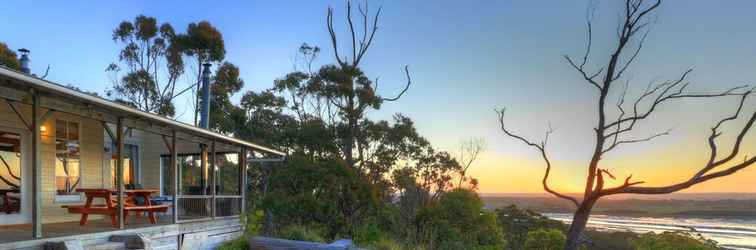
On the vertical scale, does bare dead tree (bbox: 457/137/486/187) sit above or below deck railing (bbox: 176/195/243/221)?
above

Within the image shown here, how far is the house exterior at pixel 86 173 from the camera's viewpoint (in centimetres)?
676

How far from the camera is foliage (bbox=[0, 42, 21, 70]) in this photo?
73.0ft

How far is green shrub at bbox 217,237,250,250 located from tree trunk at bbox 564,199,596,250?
9537 millimetres

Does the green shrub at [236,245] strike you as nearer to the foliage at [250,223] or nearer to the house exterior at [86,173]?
the house exterior at [86,173]

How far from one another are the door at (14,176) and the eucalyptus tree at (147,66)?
57.5ft

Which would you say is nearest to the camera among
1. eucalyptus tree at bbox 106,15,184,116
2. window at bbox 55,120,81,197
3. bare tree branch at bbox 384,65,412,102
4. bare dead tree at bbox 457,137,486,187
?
window at bbox 55,120,81,197

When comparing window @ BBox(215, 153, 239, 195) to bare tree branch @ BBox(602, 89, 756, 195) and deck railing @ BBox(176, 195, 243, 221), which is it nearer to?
deck railing @ BBox(176, 195, 243, 221)

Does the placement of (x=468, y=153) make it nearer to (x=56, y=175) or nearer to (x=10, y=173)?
(x=56, y=175)

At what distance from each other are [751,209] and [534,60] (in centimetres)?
6002

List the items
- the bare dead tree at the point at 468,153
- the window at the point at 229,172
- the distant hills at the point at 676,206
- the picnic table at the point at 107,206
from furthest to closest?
the distant hills at the point at 676,206 < the bare dead tree at the point at 468,153 < the window at the point at 229,172 < the picnic table at the point at 107,206

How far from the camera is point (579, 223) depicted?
1638 centimetres

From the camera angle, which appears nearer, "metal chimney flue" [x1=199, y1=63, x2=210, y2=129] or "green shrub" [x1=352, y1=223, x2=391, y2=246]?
"metal chimney flue" [x1=199, y1=63, x2=210, y2=129]

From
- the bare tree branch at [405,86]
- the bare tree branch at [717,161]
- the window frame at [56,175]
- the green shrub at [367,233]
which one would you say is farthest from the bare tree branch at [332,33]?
the window frame at [56,175]

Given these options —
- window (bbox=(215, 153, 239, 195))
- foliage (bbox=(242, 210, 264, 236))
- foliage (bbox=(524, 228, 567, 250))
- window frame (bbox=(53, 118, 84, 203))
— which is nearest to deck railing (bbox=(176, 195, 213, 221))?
foliage (bbox=(242, 210, 264, 236))
